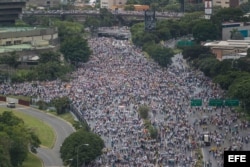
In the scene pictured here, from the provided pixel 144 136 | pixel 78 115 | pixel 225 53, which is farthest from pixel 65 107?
pixel 225 53

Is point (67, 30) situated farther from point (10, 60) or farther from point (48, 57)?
point (10, 60)

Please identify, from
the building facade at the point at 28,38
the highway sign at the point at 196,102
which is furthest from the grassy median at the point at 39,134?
the building facade at the point at 28,38

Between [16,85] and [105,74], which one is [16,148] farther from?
[105,74]

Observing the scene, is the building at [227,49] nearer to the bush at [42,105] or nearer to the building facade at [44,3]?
the bush at [42,105]

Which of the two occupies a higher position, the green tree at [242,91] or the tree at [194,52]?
the green tree at [242,91]

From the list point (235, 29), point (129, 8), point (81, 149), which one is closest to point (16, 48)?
point (235, 29)
